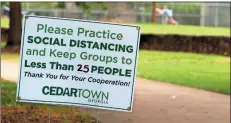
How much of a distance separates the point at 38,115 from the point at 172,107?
10.3ft

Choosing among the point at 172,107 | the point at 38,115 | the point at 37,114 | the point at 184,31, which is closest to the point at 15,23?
the point at 184,31

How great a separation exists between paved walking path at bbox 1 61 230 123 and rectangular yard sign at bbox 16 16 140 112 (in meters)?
2.33

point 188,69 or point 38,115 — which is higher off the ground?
point 188,69

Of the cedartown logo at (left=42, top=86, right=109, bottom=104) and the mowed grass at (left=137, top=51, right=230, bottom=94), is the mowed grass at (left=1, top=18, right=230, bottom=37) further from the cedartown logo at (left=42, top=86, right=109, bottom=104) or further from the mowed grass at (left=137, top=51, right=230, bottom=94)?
the cedartown logo at (left=42, top=86, right=109, bottom=104)

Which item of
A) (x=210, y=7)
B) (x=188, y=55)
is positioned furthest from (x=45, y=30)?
(x=210, y=7)

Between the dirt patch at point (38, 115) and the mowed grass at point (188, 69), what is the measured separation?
5895mm

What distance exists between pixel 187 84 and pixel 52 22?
9.51 metres

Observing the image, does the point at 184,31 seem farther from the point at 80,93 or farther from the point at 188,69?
the point at 80,93

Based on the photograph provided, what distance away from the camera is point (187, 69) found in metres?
20.7

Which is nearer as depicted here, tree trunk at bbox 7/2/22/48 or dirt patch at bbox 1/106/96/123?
dirt patch at bbox 1/106/96/123

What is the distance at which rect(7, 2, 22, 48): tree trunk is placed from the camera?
27.8m

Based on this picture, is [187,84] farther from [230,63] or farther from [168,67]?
[230,63]

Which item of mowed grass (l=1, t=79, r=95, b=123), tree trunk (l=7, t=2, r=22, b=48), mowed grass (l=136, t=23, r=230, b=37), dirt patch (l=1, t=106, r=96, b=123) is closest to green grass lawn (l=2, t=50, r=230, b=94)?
tree trunk (l=7, t=2, r=22, b=48)

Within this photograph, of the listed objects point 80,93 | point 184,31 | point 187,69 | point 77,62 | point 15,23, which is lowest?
point 187,69
